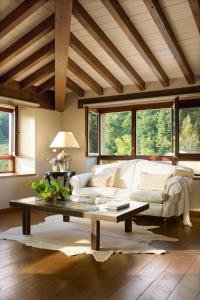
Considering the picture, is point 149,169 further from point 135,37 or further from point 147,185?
point 135,37

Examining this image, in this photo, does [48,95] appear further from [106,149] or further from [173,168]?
[173,168]

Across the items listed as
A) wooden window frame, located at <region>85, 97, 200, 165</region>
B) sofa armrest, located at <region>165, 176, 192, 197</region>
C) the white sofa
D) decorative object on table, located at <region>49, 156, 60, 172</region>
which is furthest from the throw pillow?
decorative object on table, located at <region>49, 156, 60, 172</region>

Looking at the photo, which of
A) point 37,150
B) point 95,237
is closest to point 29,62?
point 37,150

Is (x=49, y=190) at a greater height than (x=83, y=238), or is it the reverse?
(x=49, y=190)

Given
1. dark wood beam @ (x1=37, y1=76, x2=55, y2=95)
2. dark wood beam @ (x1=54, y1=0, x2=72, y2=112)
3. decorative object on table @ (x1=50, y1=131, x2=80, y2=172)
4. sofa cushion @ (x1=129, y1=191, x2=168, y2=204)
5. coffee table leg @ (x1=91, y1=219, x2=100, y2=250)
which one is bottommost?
coffee table leg @ (x1=91, y1=219, x2=100, y2=250)

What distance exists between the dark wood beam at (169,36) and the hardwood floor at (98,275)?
105 inches

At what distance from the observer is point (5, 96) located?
5.17 m

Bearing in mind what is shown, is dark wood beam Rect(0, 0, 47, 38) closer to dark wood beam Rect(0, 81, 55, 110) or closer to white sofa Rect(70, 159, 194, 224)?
dark wood beam Rect(0, 81, 55, 110)

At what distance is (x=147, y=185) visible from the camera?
4590 mm

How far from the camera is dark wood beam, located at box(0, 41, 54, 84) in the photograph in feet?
14.9

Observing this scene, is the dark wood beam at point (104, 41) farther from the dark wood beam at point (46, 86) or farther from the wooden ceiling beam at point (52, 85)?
the dark wood beam at point (46, 86)

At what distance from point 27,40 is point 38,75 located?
107 centimetres

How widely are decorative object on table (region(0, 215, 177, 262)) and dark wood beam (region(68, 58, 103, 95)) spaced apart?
264 cm

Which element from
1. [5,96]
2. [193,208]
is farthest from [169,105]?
[5,96]
